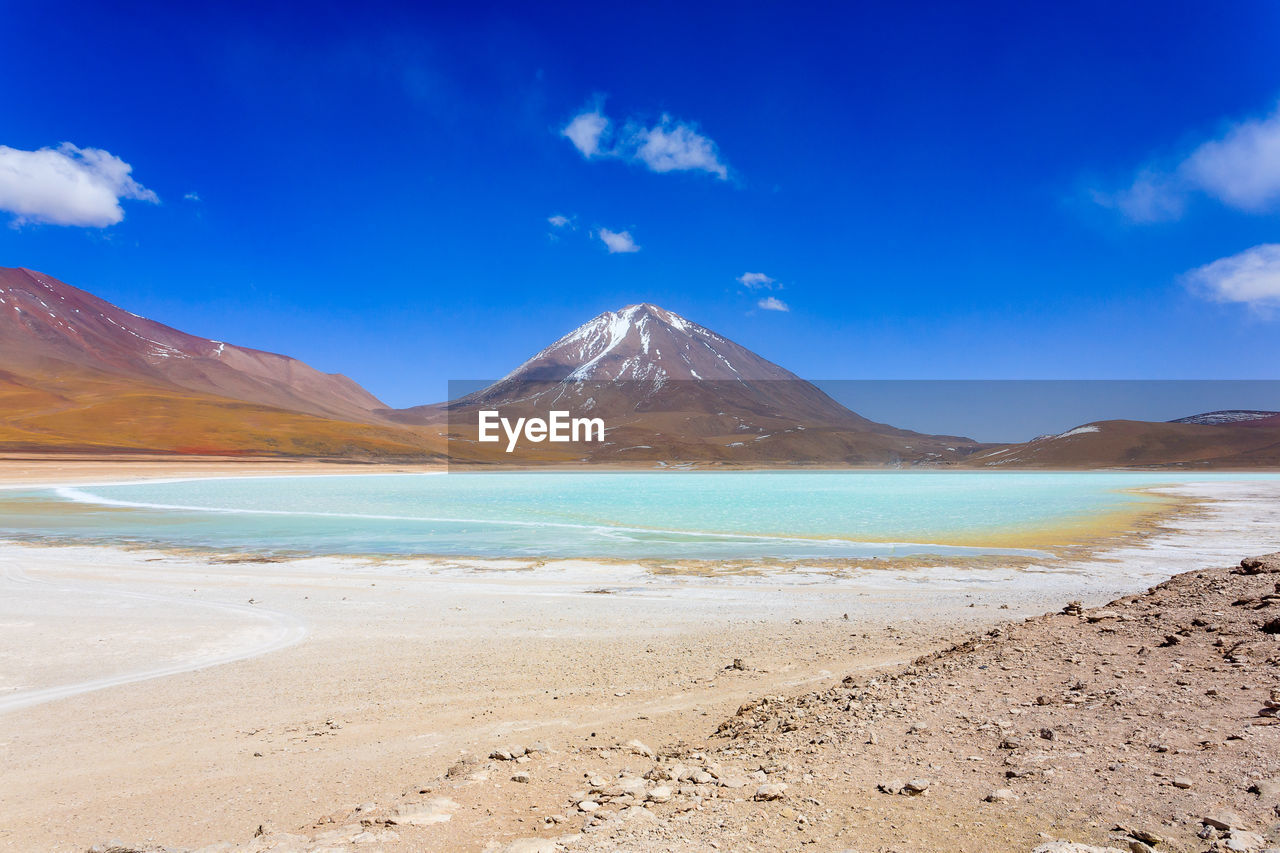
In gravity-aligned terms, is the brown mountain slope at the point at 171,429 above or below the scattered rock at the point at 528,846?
above

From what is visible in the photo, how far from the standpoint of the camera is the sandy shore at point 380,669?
470 cm

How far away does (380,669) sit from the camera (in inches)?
306

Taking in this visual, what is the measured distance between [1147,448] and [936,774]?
183 m

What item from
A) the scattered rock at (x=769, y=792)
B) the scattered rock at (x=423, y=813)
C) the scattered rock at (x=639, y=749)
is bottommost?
the scattered rock at (x=639, y=749)

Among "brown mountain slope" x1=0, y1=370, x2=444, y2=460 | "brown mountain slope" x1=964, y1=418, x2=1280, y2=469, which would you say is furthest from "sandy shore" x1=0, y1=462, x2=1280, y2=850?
"brown mountain slope" x1=964, y1=418, x2=1280, y2=469

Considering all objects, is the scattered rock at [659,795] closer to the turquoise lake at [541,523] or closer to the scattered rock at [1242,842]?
the scattered rock at [1242,842]

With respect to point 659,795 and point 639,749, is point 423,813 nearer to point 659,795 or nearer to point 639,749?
point 659,795

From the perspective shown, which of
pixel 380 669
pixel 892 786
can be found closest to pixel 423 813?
pixel 892 786

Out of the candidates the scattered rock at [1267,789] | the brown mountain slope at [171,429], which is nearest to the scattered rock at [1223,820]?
the scattered rock at [1267,789]

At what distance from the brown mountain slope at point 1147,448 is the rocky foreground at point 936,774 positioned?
160 meters

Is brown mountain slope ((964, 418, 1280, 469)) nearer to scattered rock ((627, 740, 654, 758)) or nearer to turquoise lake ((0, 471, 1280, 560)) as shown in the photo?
turquoise lake ((0, 471, 1280, 560))

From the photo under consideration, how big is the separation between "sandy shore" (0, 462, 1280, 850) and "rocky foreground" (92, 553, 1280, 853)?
0.15 metres

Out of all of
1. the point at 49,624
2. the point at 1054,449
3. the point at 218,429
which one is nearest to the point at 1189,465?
the point at 1054,449

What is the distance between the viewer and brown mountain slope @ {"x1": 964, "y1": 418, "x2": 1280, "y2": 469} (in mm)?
140250
